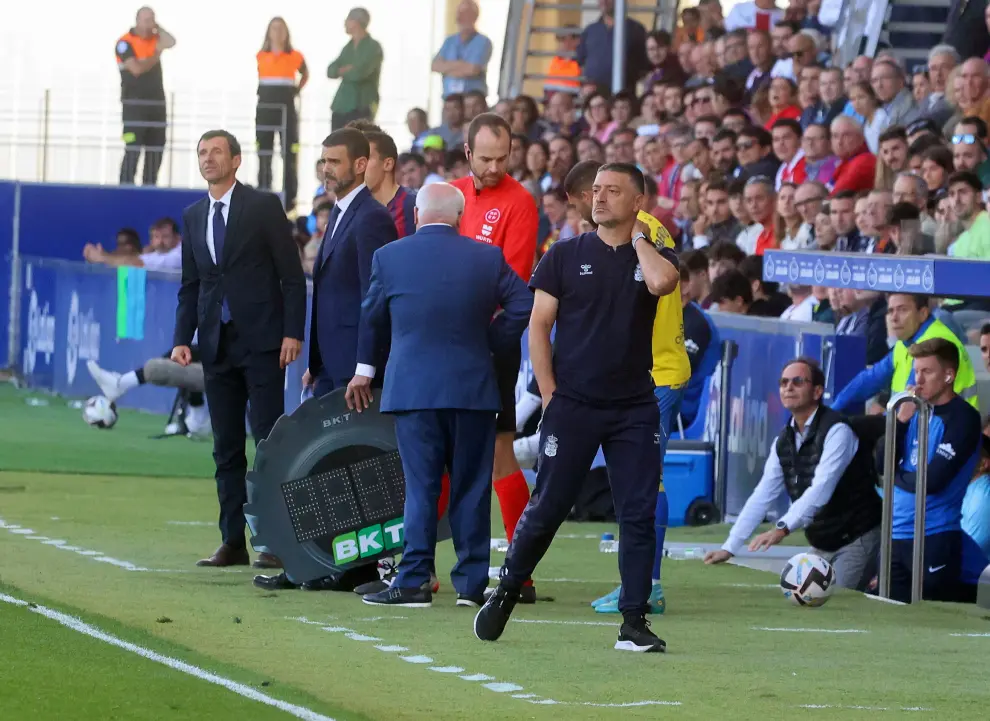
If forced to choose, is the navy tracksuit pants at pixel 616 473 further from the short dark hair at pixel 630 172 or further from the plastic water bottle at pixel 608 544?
the plastic water bottle at pixel 608 544

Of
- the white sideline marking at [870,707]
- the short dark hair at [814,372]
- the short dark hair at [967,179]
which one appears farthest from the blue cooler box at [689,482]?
the white sideline marking at [870,707]

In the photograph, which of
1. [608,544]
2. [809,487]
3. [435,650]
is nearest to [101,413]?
[608,544]

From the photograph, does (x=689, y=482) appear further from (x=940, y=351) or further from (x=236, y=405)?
(x=236, y=405)

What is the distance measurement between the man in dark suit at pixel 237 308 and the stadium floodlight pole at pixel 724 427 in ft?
13.6

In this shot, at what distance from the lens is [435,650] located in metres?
8.27

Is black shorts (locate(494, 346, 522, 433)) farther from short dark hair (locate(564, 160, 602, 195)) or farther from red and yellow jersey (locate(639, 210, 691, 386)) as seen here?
short dark hair (locate(564, 160, 602, 195))

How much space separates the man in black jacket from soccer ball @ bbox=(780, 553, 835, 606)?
0.94 meters

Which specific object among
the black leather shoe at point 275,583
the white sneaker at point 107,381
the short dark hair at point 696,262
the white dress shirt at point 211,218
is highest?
the white dress shirt at point 211,218

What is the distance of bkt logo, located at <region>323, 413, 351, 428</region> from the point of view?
10.1 metres

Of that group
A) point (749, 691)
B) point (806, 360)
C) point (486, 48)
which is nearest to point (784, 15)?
point (486, 48)

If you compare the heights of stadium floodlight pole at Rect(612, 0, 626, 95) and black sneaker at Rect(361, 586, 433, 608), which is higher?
stadium floodlight pole at Rect(612, 0, 626, 95)

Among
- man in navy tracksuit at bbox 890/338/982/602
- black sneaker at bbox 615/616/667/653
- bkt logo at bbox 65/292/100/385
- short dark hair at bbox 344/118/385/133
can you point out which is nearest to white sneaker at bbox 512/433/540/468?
man in navy tracksuit at bbox 890/338/982/602

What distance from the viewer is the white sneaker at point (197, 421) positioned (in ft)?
64.0

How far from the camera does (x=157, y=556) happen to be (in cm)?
1145
